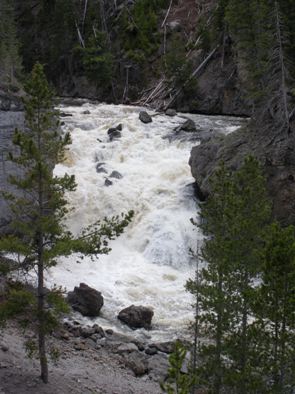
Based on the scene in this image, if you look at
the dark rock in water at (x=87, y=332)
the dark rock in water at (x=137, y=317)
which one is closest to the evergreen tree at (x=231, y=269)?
the dark rock in water at (x=137, y=317)

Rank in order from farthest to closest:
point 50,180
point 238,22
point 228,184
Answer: point 238,22
point 228,184
point 50,180

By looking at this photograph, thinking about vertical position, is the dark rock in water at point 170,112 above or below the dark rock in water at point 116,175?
above

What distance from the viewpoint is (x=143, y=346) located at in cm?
1862

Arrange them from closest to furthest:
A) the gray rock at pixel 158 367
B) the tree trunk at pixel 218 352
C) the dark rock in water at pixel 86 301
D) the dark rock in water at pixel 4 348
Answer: the tree trunk at pixel 218 352 < the dark rock in water at pixel 4 348 < the gray rock at pixel 158 367 < the dark rock in water at pixel 86 301

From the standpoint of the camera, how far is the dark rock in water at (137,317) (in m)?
19.8

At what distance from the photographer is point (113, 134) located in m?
36.5

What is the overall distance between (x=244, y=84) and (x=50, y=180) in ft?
106

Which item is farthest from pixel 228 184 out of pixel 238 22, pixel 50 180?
pixel 238 22

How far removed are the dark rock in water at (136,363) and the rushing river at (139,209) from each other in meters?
1.52

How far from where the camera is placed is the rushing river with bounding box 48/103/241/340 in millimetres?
22078

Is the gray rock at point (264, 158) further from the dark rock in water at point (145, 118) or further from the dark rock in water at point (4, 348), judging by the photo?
the dark rock in water at point (4, 348)

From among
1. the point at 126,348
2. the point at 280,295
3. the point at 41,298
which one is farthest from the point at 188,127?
the point at 280,295

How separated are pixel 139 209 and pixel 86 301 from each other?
31.8ft

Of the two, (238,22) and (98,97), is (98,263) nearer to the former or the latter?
(238,22)
